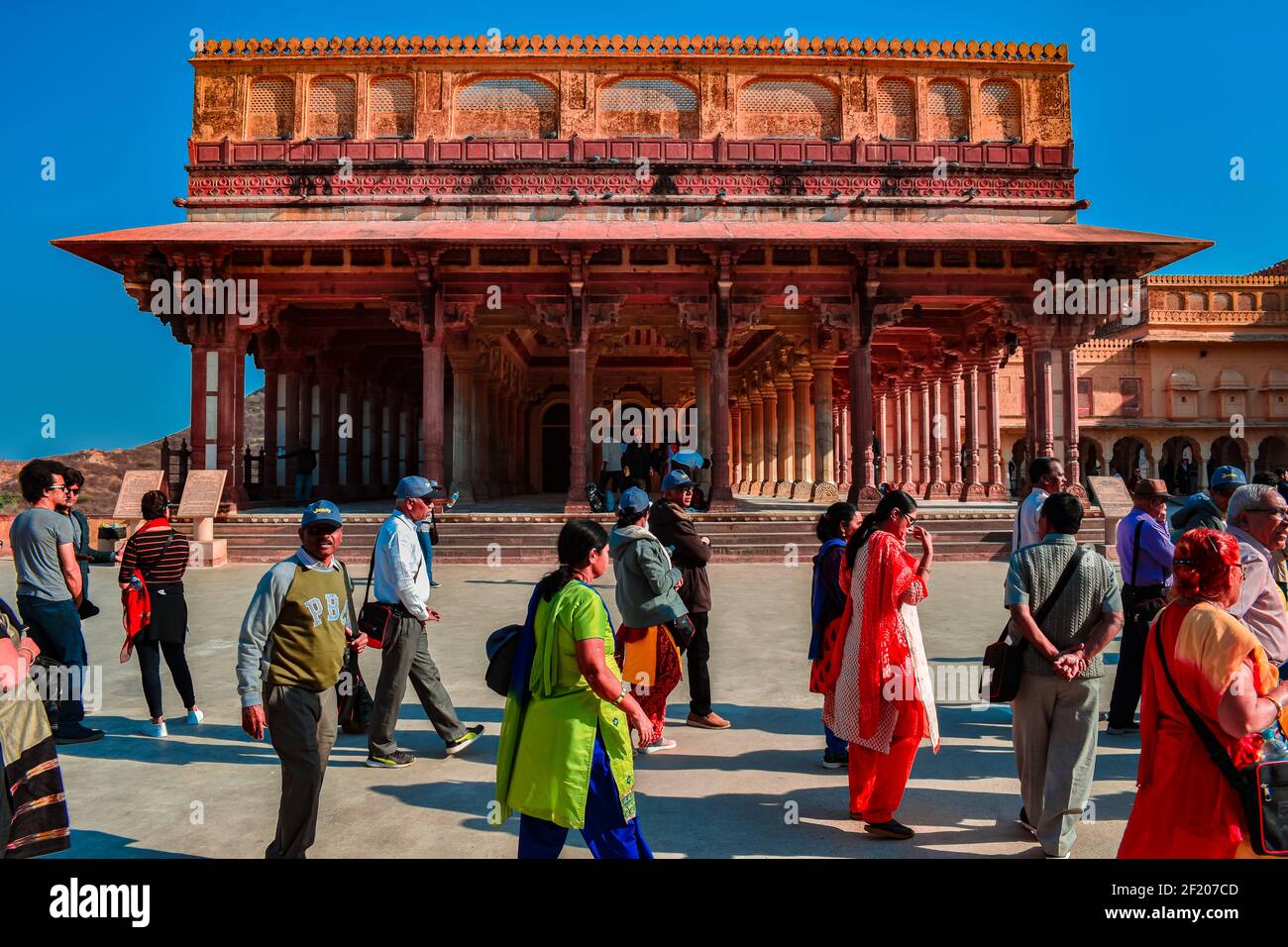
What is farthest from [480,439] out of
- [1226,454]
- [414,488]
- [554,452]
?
[1226,454]

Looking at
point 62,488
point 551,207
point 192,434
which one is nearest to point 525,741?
point 62,488

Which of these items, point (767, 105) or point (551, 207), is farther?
point (767, 105)

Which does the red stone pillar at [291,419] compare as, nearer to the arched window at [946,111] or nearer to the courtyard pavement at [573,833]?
the courtyard pavement at [573,833]

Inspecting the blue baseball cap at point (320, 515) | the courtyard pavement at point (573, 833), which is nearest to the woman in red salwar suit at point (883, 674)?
the courtyard pavement at point (573, 833)

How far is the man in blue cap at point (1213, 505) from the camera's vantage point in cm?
439

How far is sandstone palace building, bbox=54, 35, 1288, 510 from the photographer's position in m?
14.4

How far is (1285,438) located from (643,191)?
33.8m

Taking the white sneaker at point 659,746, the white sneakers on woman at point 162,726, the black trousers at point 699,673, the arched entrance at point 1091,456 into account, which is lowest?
the white sneaker at point 659,746

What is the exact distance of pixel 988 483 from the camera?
1931cm

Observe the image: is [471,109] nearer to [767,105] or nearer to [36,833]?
[767,105]

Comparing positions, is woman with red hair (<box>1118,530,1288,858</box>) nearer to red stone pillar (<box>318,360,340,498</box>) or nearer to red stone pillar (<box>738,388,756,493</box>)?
red stone pillar (<box>318,360,340,498</box>)

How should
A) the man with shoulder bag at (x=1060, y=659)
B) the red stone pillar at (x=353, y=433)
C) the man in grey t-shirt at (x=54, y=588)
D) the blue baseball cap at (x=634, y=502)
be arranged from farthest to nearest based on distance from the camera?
the red stone pillar at (x=353, y=433) → the man in grey t-shirt at (x=54, y=588) → the blue baseball cap at (x=634, y=502) → the man with shoulder bag at (x=1060, y=659)

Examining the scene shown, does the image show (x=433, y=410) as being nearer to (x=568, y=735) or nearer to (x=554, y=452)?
(x=554, y=452)

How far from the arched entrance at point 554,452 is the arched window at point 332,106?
34.8 feet
